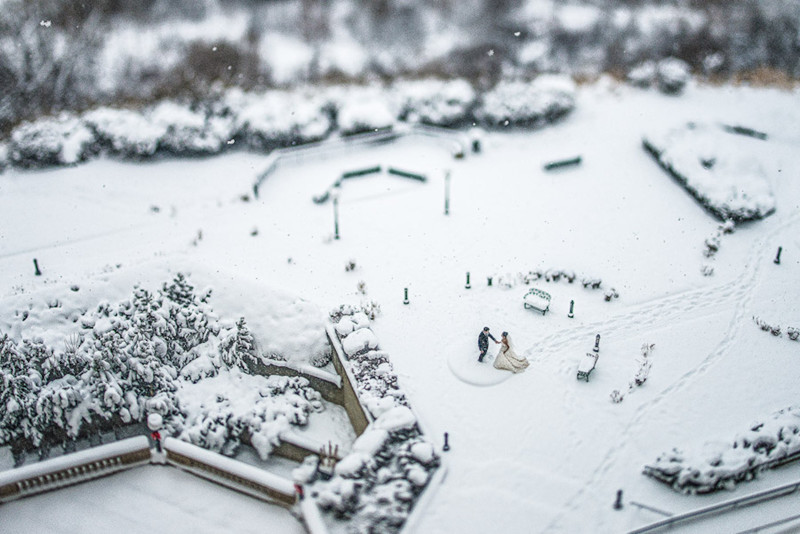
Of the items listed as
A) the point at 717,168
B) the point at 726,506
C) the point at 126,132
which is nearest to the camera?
the point at 726,506

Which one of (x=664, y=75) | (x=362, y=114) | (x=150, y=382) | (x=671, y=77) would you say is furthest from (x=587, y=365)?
(x=664, y=75)

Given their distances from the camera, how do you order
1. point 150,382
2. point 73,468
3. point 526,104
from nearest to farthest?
1. point 73,468
2. point 150,382
3. point 526,104

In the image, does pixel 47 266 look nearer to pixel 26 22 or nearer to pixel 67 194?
pixel 67 194

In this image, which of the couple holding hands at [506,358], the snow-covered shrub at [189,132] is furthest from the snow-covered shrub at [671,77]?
the couple holding hands at [506,358]

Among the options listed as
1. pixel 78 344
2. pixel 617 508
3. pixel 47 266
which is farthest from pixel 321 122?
pixel 617 508

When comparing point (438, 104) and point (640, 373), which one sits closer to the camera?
point (640, 373)

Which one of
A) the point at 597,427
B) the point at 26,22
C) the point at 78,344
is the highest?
the point at 26,22

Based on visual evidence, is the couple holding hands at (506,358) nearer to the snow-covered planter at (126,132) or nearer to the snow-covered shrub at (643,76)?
the snow-covered planter at (126,132)

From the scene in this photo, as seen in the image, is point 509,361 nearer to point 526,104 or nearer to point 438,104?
point 526,104

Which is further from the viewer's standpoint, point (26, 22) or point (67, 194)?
point (26, 22)
